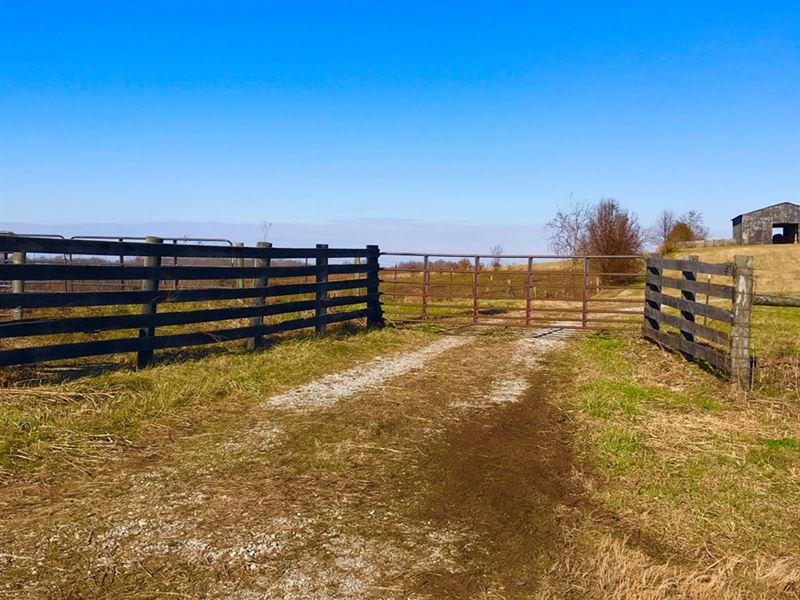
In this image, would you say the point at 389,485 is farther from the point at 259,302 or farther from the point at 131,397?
the point at 259,302

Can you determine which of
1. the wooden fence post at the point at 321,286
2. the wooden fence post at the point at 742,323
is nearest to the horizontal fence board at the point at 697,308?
the wooden fence post at the point at 742,323

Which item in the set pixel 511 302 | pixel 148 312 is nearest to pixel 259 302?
pixel 148 312

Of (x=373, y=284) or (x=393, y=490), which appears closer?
(x=393, y=490)

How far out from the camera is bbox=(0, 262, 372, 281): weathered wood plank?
629 cm

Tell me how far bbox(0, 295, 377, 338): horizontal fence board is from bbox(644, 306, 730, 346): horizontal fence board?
586 cm

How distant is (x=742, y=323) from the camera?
689 centimetres

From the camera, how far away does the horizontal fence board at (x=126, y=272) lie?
6285mm

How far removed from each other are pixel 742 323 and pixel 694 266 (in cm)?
193

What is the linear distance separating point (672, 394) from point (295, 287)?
5.86m

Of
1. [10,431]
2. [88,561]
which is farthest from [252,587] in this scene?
[10,431]

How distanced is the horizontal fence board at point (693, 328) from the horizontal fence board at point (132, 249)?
5938 millimetres

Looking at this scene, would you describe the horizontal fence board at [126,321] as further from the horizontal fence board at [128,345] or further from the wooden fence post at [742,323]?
the wooden fence post at [742,323]

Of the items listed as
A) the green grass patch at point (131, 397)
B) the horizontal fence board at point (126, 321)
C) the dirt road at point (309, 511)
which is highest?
the horizontal fence board at point (126, 321)

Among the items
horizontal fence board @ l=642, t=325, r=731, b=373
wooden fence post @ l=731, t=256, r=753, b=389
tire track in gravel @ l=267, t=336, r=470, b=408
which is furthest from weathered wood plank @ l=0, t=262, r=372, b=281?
wooden fence post @ l=731, t=256, r=753, b=389
